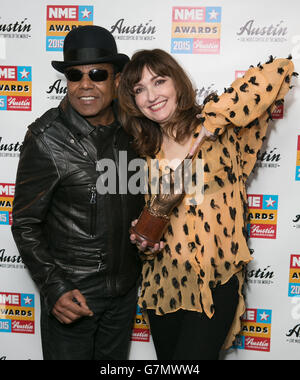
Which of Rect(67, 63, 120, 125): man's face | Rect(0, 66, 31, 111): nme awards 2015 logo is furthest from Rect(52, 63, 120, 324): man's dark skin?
Rect(0, 66, 31, 111): nme awards 2015 logo

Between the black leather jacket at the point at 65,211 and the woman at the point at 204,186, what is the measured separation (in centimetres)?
20

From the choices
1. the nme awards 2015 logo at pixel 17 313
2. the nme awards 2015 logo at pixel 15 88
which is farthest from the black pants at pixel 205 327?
the nme awards 2015 logo at pixel 15 88

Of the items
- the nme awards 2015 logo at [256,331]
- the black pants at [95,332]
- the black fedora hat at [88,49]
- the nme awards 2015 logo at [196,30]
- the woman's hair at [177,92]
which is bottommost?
the nme awards 2015 logo at [256,331]

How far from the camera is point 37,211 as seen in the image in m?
1.63

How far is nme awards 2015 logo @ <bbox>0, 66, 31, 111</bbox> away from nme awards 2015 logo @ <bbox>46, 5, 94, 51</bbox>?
0.64 feet

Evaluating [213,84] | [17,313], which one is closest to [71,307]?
[17,313]

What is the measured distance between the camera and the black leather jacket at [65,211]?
1.62 metres

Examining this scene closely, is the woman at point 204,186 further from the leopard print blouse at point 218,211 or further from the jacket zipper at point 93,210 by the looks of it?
the jacket zipper at point 93,210

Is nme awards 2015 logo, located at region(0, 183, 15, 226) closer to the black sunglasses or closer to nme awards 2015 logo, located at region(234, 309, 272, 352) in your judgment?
the black sunglasses

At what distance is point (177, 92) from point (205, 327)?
942 millimetres

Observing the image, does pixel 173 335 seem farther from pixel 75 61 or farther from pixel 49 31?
pixel 49 31

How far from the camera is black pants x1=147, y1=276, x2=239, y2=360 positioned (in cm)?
158
